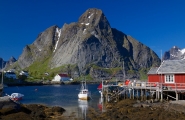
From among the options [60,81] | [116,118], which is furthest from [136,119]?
[60,81]

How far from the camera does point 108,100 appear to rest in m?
53.7

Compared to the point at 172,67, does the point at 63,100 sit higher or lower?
lower

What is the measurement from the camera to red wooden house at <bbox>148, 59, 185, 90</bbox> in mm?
43006

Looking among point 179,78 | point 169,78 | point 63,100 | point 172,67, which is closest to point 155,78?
point 169,78

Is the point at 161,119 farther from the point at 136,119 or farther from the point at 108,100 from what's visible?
the point at 108,100

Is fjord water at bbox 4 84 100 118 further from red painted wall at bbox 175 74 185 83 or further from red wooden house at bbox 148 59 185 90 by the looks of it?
red painted wall at bbox 175 74 185 83

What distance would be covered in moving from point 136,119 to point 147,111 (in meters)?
3.57

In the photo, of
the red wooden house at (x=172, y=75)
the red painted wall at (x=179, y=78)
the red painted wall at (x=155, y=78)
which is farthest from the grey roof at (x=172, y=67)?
the red painted wall at (x=155, y=78)

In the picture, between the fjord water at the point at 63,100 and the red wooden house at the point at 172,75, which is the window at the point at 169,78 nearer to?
the red wooden house at the point at 172,75

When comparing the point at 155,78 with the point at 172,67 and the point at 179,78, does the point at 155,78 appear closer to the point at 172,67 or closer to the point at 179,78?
the point at 172,67

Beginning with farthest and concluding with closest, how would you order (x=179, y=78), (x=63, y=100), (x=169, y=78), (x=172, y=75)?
(x=63, y=100)
(x=169, y=78)
(x=172, y=75)
(x=179, y=78)

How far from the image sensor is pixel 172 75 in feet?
146

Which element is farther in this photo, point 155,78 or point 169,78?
point 155,78

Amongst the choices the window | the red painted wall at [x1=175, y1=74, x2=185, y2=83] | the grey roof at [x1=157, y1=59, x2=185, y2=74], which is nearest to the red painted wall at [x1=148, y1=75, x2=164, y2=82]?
the window
